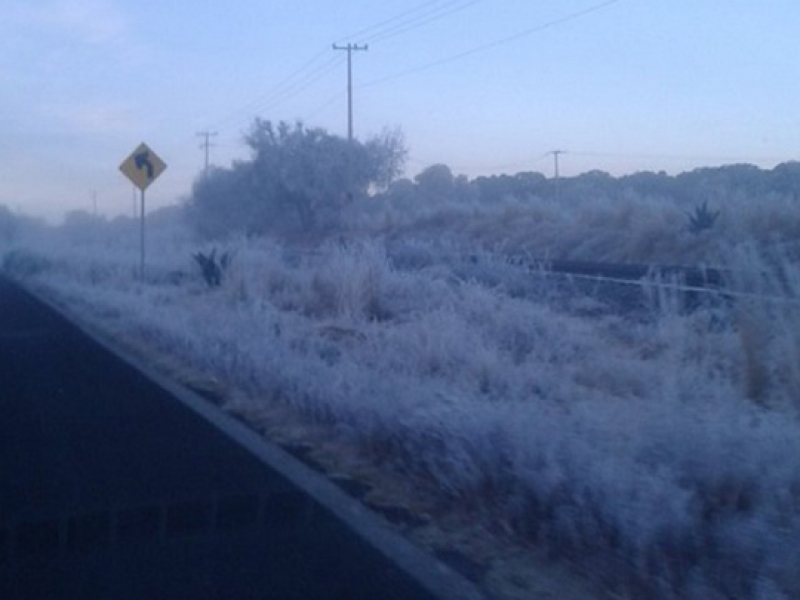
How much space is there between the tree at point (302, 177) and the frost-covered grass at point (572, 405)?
52.9 m

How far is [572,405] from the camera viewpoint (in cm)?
1316

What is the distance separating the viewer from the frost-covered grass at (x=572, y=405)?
9039 mm

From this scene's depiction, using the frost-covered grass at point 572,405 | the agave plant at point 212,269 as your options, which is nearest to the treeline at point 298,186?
the agave plant at point 212,269

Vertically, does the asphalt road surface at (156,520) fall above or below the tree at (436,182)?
below

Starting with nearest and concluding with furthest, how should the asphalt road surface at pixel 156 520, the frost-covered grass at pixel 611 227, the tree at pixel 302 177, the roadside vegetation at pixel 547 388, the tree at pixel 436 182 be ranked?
the asphalt road surface at pixel 156 520
the roadside vegetation at pixel 547 388
the frost-covered grass at pixel 611 227
the tree at pixel 302 177
the tree at pixel 436 182

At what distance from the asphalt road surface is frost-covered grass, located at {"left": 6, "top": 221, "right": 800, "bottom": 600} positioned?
1.23 meters

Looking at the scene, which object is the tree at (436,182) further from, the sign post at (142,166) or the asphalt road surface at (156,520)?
the asphalt road surface at (156,520)

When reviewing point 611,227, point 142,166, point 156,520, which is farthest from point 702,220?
point 156,520

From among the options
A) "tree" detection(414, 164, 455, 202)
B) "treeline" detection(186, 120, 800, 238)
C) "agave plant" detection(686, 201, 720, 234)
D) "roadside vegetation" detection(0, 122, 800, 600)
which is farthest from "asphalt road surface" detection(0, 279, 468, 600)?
"tree" detection(414, 164, 455, 202)

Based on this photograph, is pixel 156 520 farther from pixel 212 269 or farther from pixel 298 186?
pixel 298 186

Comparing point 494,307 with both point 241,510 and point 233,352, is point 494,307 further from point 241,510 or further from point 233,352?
point 241,510

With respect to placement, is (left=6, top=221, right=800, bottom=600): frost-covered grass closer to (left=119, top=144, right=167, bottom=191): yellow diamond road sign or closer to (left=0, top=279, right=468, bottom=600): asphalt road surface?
(left=0, top=279, right=468, bottom=600): asphalt road surface

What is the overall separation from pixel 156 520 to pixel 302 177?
231ft

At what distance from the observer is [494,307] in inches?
896
